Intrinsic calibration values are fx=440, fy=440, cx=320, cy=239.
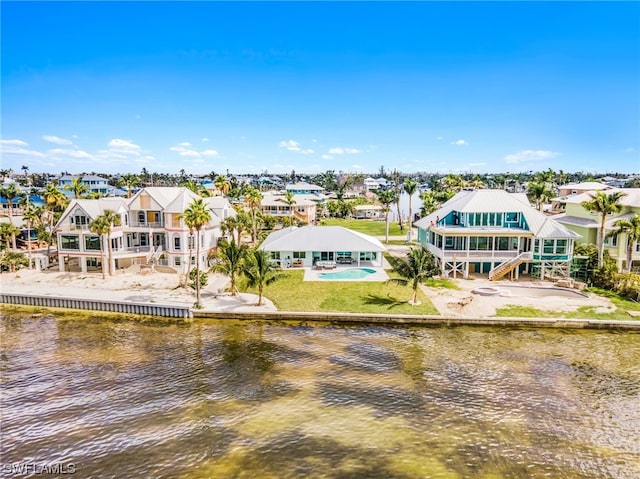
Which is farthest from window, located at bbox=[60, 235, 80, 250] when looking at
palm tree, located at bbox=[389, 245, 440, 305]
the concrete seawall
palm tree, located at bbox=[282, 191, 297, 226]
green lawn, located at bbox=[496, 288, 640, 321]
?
green lawn, located at bbox=[496, 288, 640, 321]

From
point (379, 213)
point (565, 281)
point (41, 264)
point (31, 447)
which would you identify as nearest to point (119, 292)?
point (41, 264)

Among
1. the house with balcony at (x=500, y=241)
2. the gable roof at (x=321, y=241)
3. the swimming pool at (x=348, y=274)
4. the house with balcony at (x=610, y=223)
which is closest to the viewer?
the house with balcony at (x=500, y=241)

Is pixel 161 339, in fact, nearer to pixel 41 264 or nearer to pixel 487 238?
pixel 41 264

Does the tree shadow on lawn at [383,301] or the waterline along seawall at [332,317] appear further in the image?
the tree shadow on lawn at [383,301]

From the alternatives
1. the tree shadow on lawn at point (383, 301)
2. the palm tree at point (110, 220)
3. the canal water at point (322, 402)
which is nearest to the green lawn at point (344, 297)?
the tree shadow on lawn at point (383, 301)

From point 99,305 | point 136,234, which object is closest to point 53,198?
point 136,234

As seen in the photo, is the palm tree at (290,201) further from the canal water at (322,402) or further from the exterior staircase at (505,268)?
the canal water at (322,402)

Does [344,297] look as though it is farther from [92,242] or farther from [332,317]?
[92,242]

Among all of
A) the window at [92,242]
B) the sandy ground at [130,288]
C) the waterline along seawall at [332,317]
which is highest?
the window at [92,242]
